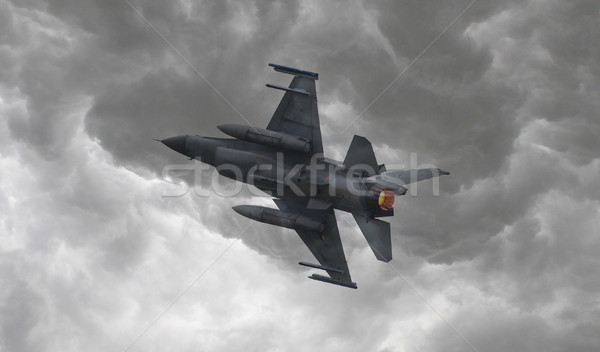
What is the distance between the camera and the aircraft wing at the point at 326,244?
4259 centimetres

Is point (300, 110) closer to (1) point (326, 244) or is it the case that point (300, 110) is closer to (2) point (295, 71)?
(2) point (295, 71)

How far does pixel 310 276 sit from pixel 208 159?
13319mm

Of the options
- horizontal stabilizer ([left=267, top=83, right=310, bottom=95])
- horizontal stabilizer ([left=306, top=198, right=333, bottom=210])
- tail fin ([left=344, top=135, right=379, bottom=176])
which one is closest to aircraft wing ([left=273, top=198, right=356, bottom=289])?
horizontal stabilizer ([left=306, top=198, right=333, bottom=210])

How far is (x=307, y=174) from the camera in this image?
40.6 metres

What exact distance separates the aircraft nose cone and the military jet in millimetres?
61

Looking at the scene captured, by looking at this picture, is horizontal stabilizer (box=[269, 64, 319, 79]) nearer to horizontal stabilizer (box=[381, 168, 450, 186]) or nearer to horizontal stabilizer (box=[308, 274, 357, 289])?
horizontal stabilizer (box=[381, 168, 450, 186])

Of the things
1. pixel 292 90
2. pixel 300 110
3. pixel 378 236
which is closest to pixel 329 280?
pixel 378 236

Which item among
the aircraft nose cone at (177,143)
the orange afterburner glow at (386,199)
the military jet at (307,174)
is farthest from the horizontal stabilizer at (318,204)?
the aircraft nose cone at (177,143)

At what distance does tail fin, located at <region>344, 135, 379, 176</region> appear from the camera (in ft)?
132

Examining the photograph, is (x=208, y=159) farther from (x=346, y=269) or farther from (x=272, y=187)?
(x=346, y=269)

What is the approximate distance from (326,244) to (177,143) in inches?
620

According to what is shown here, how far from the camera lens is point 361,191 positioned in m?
39.5

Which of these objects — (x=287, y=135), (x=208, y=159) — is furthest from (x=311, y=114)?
(x=208, y=159)

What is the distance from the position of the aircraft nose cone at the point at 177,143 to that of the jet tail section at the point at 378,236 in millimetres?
16461
